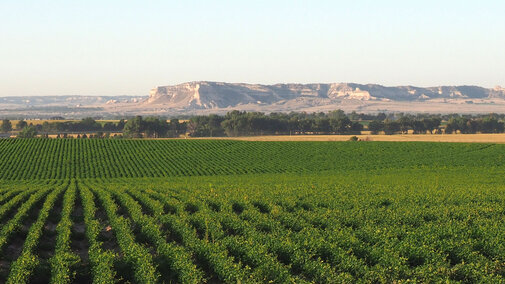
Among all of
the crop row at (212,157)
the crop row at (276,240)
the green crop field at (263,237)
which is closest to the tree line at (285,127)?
the crop row at (212,157)

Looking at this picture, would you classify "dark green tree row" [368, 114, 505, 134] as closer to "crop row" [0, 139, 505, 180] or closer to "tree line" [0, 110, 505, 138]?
"tree line" [0, 110, 505, 138]

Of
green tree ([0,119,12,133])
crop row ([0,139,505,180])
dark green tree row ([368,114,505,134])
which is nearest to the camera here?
crop row ([0,139,505,180])

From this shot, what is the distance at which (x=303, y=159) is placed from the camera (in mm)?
→ 83750

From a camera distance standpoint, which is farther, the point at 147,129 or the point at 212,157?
the point at 147,129

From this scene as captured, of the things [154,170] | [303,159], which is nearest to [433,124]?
[303,159]

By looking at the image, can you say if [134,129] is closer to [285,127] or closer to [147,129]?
[147,129]

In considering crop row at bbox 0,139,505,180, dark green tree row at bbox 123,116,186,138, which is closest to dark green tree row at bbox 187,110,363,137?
dark green tree row at bbox 123,116,186,138

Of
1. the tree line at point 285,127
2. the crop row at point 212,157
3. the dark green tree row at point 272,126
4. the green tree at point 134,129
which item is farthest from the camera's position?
the dark green tree row at point 272,126

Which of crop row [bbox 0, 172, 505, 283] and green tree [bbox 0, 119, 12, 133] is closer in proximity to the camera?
crop row [bbox 0, 172, 505, 283]

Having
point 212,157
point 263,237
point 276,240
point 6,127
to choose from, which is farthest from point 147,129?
point 276,240

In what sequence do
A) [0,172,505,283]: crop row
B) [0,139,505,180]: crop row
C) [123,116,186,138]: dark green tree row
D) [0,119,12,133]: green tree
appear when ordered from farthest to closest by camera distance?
[0,119,12,133]: green tree → [123,116,186,138]: dark green tree row → [0,139,505,180]: crop row → [0,172,505,283]: crop row

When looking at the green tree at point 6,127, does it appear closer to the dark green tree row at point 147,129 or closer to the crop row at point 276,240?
the dark green tree row at point 147,129

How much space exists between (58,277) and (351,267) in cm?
937

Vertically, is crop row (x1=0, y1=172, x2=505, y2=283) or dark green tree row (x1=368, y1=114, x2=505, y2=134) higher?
crop row (x1=0, y1=172, x2=505, y2=283)
